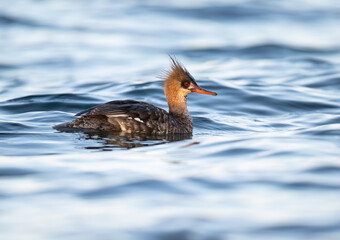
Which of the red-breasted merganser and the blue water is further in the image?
the red-breasted merganser

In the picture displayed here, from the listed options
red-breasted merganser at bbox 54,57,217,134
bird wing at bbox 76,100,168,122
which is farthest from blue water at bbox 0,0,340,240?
bird wing at bbox 76,100,168,122

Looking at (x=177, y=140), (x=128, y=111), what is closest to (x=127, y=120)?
(x=128, y=111)

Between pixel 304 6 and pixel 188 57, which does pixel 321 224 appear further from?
pixel 304 6

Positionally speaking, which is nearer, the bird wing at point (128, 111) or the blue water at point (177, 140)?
the blue water at point (177, 140)

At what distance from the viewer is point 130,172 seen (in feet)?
21.1

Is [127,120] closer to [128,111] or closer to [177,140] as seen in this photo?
[128,111]

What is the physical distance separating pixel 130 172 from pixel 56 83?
7.81 m

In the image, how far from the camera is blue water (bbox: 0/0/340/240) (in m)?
5.16

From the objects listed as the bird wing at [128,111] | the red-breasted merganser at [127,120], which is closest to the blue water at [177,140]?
the red-breasted merganser at [127,120]

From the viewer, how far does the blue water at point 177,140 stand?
16.9 ft

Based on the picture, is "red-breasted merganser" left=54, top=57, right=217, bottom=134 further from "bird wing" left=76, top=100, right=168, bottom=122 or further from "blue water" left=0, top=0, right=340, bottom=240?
"blue water" left=0, top=0, right=340, bottom=240

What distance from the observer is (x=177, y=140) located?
8.52 meters

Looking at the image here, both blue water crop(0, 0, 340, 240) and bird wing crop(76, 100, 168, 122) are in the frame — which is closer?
blue water crop(0, 0, 340, 240)

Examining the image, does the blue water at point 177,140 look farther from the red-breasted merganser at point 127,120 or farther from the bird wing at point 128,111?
the bird wing at point 128,111
